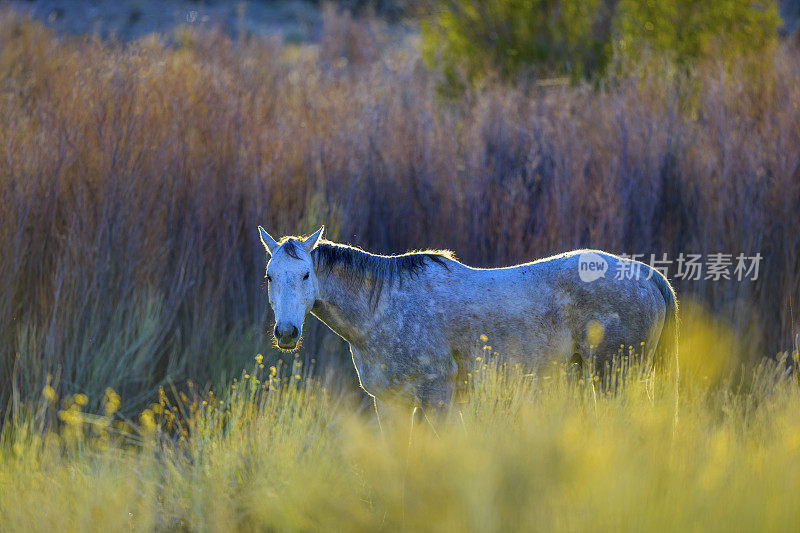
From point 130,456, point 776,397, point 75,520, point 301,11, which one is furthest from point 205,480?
point 301,11

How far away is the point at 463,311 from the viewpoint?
501cm

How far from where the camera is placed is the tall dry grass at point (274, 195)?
6426mm

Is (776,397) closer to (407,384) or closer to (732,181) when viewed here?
(407,384)

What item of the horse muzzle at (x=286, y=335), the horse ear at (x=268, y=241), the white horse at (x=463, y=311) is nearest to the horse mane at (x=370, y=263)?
the white horse at (x=463, y=311)

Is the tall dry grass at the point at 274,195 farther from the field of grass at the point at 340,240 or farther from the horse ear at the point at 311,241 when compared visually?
the horse ear at the point at 311,241

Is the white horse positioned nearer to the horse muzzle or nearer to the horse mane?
the horse mane

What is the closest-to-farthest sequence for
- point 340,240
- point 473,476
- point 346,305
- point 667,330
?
point 473,476 → point 346,305 → point 667,330 → point 340,240

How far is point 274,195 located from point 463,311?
2873 millimetres

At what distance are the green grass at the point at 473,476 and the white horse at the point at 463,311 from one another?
1.48 ft

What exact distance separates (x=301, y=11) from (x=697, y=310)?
22.0 meters

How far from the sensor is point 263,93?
9883 mm

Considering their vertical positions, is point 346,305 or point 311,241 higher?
point 311,241

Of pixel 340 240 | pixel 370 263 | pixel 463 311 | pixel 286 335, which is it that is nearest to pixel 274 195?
pixel 340 240

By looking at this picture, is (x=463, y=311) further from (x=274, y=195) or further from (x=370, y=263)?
(x=274, y=195)
